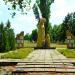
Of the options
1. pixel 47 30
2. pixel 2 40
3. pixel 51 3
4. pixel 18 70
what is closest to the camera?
pixel 18 70

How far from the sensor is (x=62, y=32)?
258 ft

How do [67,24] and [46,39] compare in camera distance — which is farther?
[67,24]

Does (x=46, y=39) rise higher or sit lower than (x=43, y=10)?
lower

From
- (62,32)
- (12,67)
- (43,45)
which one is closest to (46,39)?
(43,45)

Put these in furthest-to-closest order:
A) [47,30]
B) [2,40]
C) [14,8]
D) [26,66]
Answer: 1. [47,30]
2. [2,40]
3. [14,8]
4. [26,66]

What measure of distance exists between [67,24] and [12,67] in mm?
67845

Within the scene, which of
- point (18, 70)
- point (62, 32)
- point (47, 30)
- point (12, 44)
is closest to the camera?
point (18, 70)

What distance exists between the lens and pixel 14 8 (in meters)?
12.8

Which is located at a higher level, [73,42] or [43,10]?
[43,10]

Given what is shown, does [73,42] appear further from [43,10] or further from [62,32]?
[62,32]

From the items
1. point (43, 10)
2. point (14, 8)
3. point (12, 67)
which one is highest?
point (43, 10)

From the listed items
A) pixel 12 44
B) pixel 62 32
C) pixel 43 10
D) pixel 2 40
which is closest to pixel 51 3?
pixel 43 10

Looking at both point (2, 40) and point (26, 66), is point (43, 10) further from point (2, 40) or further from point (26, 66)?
point (26, 66)

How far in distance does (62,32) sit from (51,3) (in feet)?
106
